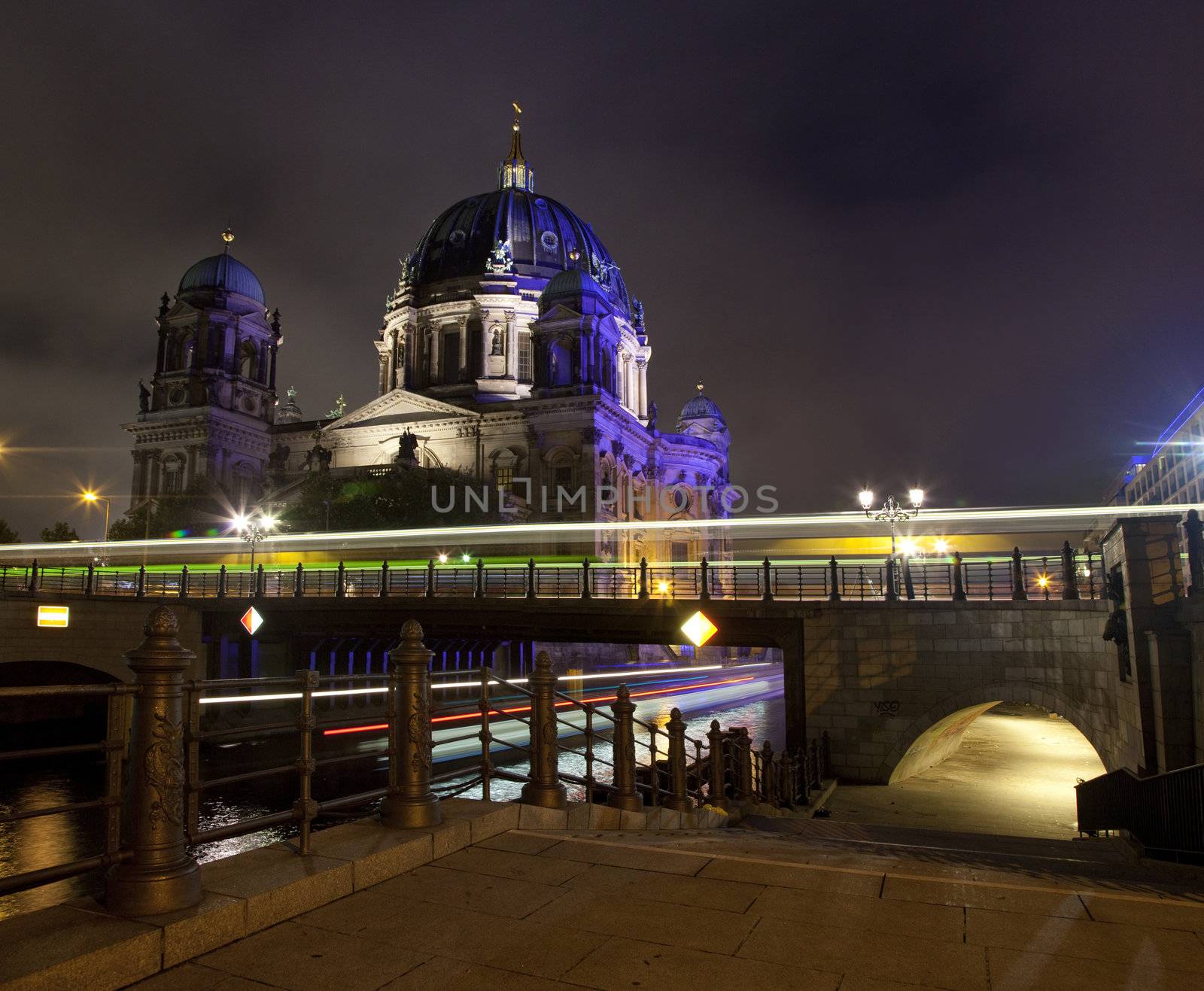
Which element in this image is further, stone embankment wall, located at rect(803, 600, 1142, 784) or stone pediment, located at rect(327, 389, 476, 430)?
stone pediment, located at rect(327, 389, 476, 430)

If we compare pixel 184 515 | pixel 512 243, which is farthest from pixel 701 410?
pixel 184 515

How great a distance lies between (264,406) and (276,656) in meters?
37.4

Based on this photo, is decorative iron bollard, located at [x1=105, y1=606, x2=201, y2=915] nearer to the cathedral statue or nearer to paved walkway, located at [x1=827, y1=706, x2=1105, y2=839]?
paved walkway, located at [x1=827, y1=706, x2=1105, y2=839]

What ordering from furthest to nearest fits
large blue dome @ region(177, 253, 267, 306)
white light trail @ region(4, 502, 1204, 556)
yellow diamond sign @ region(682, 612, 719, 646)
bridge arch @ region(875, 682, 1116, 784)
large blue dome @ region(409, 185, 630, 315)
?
large blue dome @ region(409, 185, 630, 315) → large blue dome @ region(177, 253, 267, 306) → white light trail @ region(4, 502, 1204, 556) → yellow diamond sign @ region(682, 612, 719, 646) → bridge arch @ region(875, 682, 1116, 784)

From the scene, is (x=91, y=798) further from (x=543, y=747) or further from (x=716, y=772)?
(x=543, y=747)

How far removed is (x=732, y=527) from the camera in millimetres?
71500

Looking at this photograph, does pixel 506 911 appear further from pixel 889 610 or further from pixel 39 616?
pixel 39 616

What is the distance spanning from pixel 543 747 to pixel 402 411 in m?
60.3

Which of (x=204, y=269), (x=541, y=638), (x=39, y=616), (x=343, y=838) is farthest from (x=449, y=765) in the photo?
(x=204, y=269)

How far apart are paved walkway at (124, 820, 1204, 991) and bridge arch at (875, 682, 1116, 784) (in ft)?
47.5

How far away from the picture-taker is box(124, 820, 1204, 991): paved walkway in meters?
3.84

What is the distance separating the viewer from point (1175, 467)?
248 ft

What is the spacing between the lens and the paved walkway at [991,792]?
1672 cm

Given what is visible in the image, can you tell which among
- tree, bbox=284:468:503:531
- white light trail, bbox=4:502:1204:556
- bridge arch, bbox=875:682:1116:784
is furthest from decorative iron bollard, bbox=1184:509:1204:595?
tree, bbox=284:468:503:531
